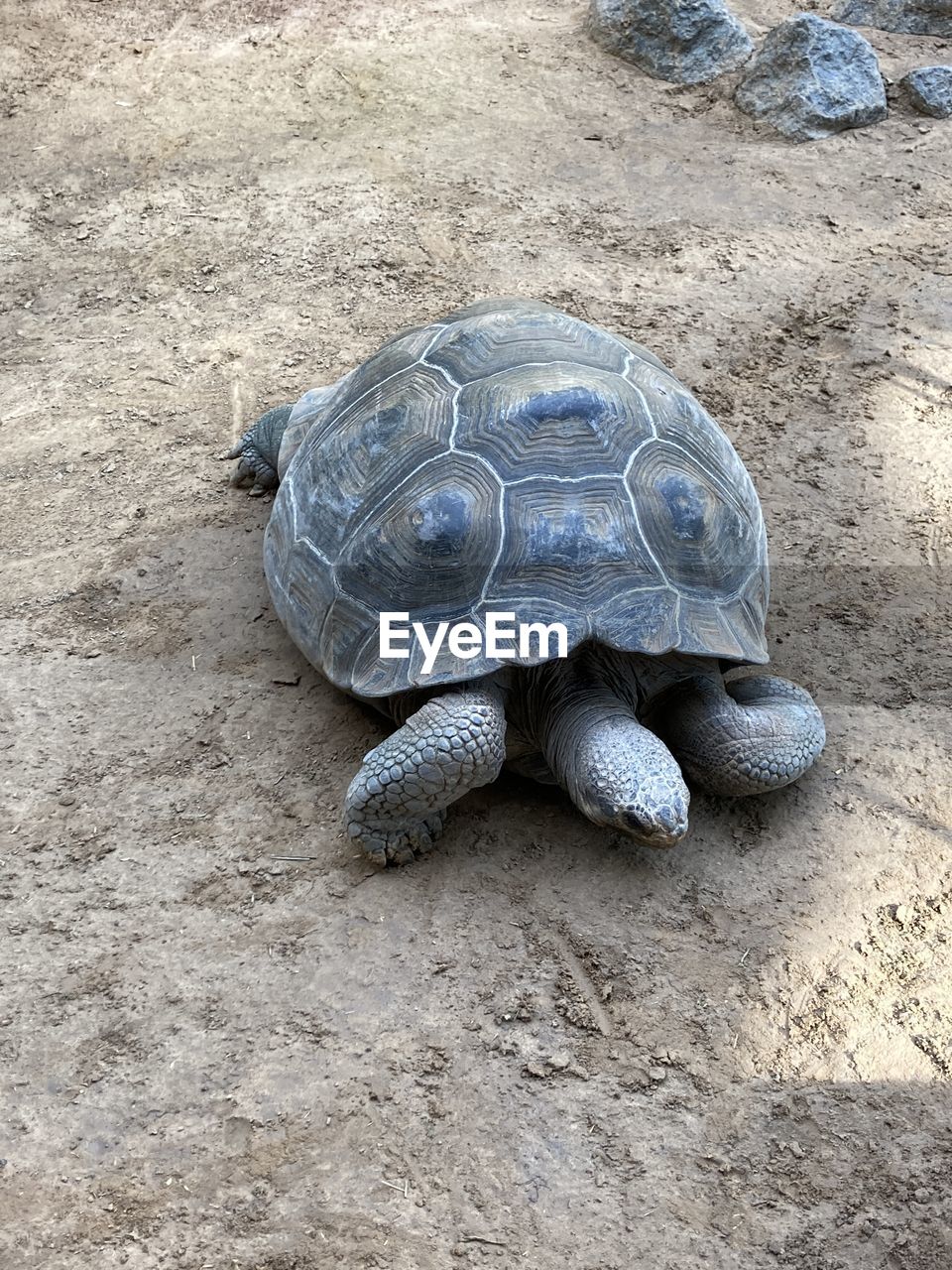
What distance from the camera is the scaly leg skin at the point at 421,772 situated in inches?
128

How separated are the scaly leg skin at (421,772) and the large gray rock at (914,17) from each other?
7.91 meters

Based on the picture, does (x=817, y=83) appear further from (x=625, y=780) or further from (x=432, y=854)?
(x=432, y=854)

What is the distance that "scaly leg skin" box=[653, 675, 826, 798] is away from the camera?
11.3 feet

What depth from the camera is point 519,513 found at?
3.44 metres

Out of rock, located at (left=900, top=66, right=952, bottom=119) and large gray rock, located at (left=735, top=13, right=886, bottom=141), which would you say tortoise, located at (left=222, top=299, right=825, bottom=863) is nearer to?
large gray rock, located at (left=735, top=13, right=886, bottom=141)

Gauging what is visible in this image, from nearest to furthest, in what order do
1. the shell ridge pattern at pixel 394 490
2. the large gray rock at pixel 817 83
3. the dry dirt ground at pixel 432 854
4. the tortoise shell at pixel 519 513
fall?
the dry dirt ground at pixel 432 854
the tortoise shell at pixel 519 513
the shell ridge pattern at pixel 394 490
the large gray rock at pixel 817 83

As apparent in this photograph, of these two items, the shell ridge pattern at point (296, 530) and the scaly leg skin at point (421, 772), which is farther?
the shell ridge pattern at point (296, 530)

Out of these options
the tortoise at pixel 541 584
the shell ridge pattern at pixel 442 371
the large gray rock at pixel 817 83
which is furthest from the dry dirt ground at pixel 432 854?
the shell ridge pattern at pixel 442 371

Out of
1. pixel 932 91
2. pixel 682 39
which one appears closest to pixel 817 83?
pixel 932 91

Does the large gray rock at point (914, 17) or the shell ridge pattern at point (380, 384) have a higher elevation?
the large gray rock at point (914, 17)

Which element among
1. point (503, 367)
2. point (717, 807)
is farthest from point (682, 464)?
point (717, 807)

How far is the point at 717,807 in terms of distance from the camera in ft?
11.9

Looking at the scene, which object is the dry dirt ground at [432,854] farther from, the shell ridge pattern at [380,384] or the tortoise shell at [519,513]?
the shell ridge pattern at [380,384]

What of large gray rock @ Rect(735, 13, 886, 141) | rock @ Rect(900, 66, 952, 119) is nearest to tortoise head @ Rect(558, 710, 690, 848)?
large gray rock @ Rect(735, 13, 886, 141)
